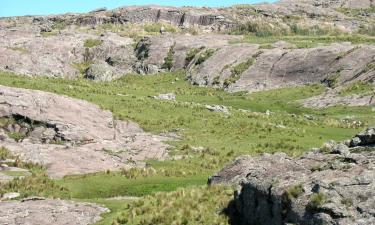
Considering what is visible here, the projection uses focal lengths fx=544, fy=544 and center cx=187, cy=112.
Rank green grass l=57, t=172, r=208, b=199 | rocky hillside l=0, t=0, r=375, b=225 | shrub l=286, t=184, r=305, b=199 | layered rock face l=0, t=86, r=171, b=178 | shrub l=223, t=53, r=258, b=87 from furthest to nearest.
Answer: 1. shrub l=223, t=53, r=258, b=87
2. layered rock face l=0, t=86, r=171, b=178
3. green grass l=57, t=172, r=208, b=199
4. rocky hillside l=0, t=0, r=375, b=225
5. shrub l=286, t=184, r=305, b=199

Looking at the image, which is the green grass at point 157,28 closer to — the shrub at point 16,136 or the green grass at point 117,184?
the shrub at point 16,136

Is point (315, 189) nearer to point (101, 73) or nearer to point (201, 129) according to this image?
point (201, 129)

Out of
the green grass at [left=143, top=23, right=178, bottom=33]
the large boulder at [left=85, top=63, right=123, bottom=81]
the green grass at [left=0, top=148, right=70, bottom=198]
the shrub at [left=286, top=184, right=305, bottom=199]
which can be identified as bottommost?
the large boulder at [left=85, top=63, right=123, bottom=81]

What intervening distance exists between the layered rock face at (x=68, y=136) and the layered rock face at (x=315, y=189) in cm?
1836

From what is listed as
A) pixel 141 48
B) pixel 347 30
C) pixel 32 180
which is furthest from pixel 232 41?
pixel 32 180

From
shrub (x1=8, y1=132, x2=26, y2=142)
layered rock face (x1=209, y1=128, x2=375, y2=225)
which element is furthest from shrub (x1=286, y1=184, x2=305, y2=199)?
shrub (x1=8, y1=132, x2=26, y2=142)

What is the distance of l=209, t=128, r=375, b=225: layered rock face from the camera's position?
18.0m

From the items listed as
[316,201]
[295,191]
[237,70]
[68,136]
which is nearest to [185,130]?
[68,136]

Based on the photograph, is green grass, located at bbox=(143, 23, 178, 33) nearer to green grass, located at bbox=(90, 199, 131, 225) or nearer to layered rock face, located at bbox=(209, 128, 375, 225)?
green grass, located at bbox=(90, 199, 131, 225)

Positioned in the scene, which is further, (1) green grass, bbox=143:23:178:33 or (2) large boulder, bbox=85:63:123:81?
(1) green grass, bbox=143:23:178:33

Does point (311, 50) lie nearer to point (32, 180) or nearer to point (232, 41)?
point (232, 41)

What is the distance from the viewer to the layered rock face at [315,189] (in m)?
18.0

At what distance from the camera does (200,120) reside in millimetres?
54562

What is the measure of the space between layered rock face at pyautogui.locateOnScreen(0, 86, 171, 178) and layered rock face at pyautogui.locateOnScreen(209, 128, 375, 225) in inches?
723
